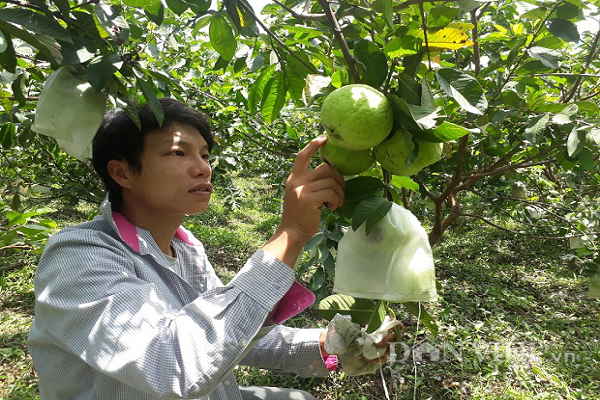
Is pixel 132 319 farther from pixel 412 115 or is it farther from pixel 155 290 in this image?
pixel 412 115

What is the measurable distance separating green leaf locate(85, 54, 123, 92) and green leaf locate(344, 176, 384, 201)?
1.50 ft

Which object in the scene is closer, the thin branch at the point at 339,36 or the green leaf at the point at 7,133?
the thin branch at the point at 339,36

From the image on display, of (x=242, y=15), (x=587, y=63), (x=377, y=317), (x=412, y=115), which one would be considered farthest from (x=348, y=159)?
(x=587, y=63)

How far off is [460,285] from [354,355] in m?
3.18

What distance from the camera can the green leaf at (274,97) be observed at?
1.19 metres

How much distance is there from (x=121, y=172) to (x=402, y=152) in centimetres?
88

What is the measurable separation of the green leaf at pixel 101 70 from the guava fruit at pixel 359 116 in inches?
14.5

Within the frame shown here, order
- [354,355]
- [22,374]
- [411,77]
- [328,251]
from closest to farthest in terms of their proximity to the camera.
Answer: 1. [411,77]
2. [354,355]
3. [328,251]
4. [22,374]

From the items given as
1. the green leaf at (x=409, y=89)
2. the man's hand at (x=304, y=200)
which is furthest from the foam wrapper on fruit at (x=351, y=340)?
the green leaf at (x=409, y=89)

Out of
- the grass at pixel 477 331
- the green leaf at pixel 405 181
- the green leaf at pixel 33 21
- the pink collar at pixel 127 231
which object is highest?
the green leaf at pixel 33 21

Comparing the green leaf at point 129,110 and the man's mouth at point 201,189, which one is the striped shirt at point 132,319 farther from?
the green leaf at point 129,110

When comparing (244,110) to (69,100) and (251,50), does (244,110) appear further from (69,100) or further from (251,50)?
(69,100)

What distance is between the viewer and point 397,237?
82 centimetres

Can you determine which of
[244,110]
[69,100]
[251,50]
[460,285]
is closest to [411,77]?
[69,100]
